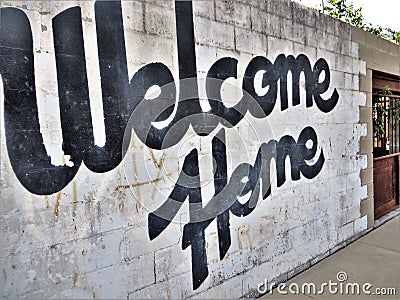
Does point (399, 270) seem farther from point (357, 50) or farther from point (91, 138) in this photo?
point (91, 138)

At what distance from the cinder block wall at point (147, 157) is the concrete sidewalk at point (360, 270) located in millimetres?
154

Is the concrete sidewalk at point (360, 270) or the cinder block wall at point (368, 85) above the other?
the cinder block wall at point (368, 85)

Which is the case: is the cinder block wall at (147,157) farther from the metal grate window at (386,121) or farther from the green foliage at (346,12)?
the green foliage at (346,12)

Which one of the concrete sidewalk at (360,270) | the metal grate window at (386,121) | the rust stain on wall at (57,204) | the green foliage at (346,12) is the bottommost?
the concrete sidewalk at (360,270)

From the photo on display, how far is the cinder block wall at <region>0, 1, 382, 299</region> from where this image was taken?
1.60m

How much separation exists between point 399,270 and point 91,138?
3216 millimetres

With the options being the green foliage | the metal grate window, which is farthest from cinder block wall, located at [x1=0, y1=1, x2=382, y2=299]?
the green foliage

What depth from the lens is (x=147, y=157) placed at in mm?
2047

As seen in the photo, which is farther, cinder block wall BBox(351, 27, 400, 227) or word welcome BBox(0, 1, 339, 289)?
cinder block wall BBox(351, 27, 400, 227)

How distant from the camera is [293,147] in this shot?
3.04m

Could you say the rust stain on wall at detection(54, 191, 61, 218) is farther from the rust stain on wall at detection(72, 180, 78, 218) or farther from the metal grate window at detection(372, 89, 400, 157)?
the metal grate window at detection(372, 89, 400, 157)

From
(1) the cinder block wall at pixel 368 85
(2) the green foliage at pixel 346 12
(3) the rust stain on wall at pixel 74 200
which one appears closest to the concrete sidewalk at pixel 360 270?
(1) the cinder block wall at pixel 368 85

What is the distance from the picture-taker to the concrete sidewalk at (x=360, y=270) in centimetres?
272

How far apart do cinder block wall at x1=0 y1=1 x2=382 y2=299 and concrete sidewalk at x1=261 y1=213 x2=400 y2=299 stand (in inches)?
6.1
